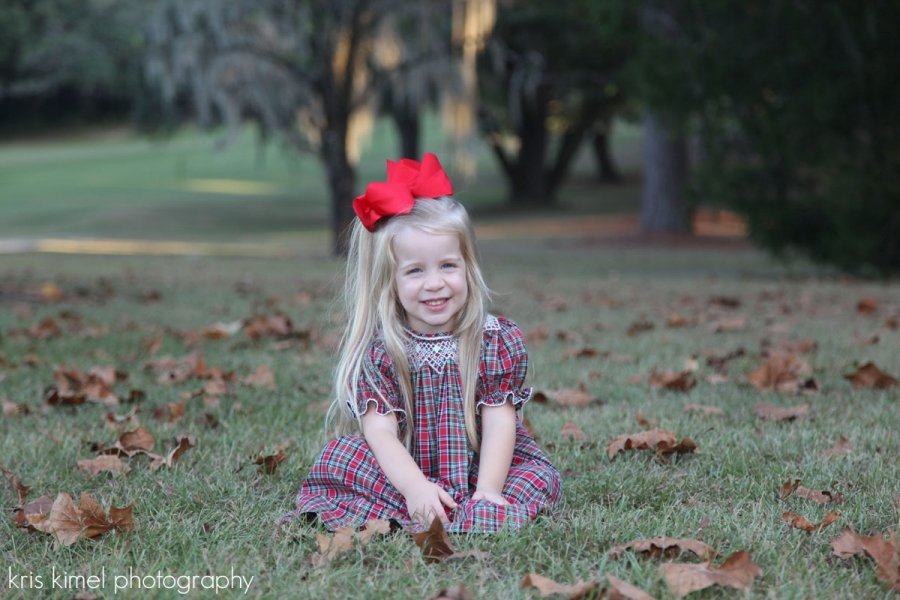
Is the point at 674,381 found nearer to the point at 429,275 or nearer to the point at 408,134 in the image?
the point at 429,275

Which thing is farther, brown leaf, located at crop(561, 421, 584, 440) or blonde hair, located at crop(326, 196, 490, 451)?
brown leaf, located at crop(561, 421, 584, 440)

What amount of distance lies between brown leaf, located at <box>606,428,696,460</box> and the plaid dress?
443 millimetres

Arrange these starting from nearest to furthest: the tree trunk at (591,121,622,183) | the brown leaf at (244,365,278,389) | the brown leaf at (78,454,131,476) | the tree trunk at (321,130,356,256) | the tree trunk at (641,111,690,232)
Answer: the brown leaf at (78,454,131,476) < the brown leaf at (244,365,278,389) < the tree trunk at (321,130,356,256) < the tree trunk at (641,111,690,232) < the tree trunk at (591,121,622,183)

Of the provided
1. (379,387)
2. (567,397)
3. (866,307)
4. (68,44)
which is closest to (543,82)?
(68,44)

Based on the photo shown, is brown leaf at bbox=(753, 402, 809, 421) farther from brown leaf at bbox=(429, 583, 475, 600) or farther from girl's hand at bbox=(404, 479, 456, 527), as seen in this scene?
brown leaf at bbox=(429, 583, 475, 600)

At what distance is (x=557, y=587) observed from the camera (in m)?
2.06

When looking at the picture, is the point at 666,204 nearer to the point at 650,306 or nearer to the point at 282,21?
the point at 282,21

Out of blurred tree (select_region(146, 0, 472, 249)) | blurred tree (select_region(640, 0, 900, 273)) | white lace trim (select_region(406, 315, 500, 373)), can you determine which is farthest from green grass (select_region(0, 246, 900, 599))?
blurred tree (select_region(146, 0, 472, 249))

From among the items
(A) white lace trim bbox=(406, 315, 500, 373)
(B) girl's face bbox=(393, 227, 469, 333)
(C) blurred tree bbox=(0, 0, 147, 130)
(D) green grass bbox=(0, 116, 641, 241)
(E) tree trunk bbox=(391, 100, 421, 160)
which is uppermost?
(C) blurred tree bbox=(0, 0, 147, 130)

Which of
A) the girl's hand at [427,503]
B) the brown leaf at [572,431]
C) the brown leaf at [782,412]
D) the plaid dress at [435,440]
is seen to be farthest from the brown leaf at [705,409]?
the girl's hand at [427,503]

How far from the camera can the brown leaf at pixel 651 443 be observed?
3176mm

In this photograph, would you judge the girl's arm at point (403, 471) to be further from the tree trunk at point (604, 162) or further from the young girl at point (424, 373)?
the tree trunk at point (604, 162)

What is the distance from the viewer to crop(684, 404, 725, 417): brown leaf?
3.83 metres

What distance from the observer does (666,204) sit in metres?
18.4
